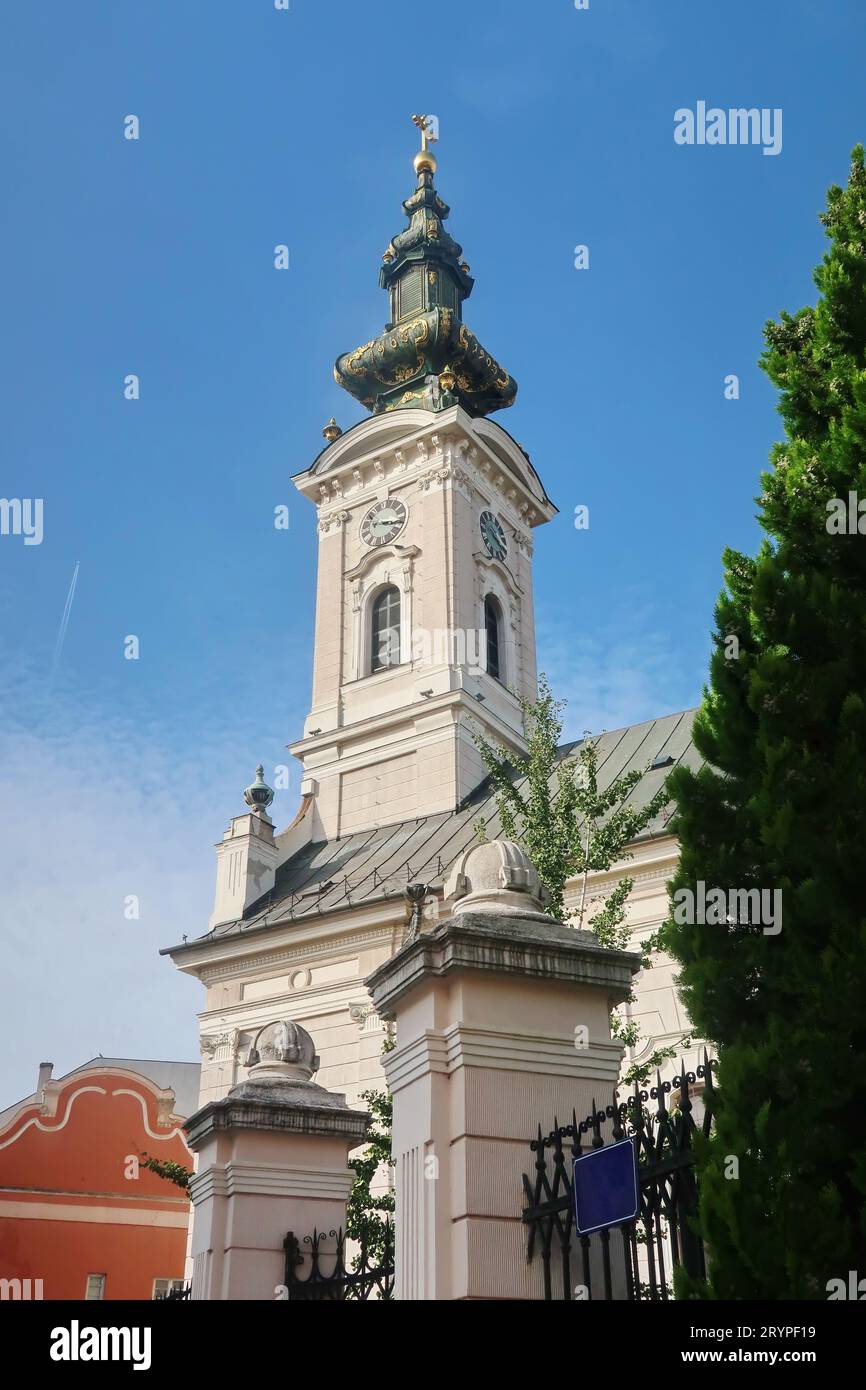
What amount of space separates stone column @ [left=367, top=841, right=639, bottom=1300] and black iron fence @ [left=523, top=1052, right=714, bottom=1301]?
12 cm

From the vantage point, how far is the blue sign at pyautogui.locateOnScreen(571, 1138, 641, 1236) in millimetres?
5078

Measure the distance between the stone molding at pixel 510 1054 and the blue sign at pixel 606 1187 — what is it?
77 cm

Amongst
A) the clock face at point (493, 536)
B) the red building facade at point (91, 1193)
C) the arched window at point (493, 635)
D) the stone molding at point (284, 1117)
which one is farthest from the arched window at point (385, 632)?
the stone molding at point (284, 1117)

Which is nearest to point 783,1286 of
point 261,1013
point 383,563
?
point 261,1013

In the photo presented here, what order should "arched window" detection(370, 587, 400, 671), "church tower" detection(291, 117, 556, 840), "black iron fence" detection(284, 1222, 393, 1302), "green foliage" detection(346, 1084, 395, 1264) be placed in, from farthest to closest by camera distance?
"arched window" detection(370, 587, 400, 671) < "church tower" detection(291, 117, 556, 840) < "green foliage" detection(346, 1084, 395, 1264) < "black iron fence" detection(284, 1222, 393, 1302)

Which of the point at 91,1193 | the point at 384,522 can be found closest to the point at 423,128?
the point at 384,522

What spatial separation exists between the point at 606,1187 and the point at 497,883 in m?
1.93

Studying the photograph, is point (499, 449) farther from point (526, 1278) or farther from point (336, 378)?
point (526, 1278)

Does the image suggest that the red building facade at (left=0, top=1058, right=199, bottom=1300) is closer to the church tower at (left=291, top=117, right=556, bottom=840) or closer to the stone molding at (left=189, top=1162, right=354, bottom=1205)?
the church tower at (left=291, top=117, right=556, bottom=840)

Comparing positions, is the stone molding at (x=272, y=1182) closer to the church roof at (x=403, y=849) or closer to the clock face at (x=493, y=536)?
the church roof at (x=403, y=849)

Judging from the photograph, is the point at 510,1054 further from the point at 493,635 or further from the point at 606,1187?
the point at 493,635

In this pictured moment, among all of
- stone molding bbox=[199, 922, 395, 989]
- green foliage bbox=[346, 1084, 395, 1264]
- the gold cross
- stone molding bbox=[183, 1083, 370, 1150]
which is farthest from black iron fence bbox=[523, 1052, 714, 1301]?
the gold cross

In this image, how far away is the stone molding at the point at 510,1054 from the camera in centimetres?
607

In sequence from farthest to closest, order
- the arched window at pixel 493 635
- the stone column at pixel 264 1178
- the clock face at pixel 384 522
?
the clock face at pixel 384 522, the arched window at pixel 493 635, the stone column at pixel 264 1178
